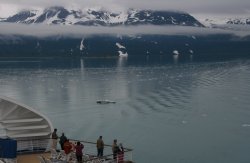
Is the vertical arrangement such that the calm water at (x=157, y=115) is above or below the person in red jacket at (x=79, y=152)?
below

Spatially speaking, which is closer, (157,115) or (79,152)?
(79,152)

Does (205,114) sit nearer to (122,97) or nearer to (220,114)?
(220,114)

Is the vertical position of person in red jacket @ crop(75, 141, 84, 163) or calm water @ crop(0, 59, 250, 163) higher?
person in red jacket @ crop(75, 141, 84, 163)

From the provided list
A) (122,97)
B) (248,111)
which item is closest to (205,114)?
(248,111)

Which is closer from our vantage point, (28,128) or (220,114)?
(28,128)

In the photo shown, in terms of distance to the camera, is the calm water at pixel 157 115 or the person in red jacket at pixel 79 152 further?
the calm water at pixel 157 115

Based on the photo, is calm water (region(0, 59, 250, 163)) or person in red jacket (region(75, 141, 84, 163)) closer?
person in red jacket (region(75, 141, 84, 163))

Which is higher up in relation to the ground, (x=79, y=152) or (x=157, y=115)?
(x=79, y=152)

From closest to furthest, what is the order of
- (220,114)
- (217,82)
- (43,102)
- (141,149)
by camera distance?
(141,149) < (220,114) < (43,102) < (217,82)
